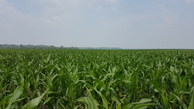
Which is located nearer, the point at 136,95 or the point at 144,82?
the point at 136,95

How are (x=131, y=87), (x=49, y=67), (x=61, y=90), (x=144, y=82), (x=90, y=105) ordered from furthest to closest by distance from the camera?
(x=49, y=67), (x=144, y=82), (x=61, y=90), (x=131, y=87), (x=90, y=105)

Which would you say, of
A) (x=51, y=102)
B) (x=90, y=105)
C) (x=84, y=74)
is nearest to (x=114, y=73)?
(x=84, y=74)

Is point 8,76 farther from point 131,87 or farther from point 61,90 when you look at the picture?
point 131,87

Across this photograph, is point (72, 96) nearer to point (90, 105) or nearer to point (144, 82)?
point (90, 105)

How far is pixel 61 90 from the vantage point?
2.68 meters

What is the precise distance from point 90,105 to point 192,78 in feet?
9.75

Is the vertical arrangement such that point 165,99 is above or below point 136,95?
above

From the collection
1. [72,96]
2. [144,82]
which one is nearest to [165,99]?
[144,82]

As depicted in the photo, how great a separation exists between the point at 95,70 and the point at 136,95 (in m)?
0.99

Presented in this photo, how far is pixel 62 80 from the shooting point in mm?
2609

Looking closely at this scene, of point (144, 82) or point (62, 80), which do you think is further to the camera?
point (144, 82)

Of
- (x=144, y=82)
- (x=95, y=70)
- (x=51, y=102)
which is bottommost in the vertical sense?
(x=51, y=102)

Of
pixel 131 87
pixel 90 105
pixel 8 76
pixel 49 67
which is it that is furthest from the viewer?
pixel 49 67

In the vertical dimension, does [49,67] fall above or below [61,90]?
above
